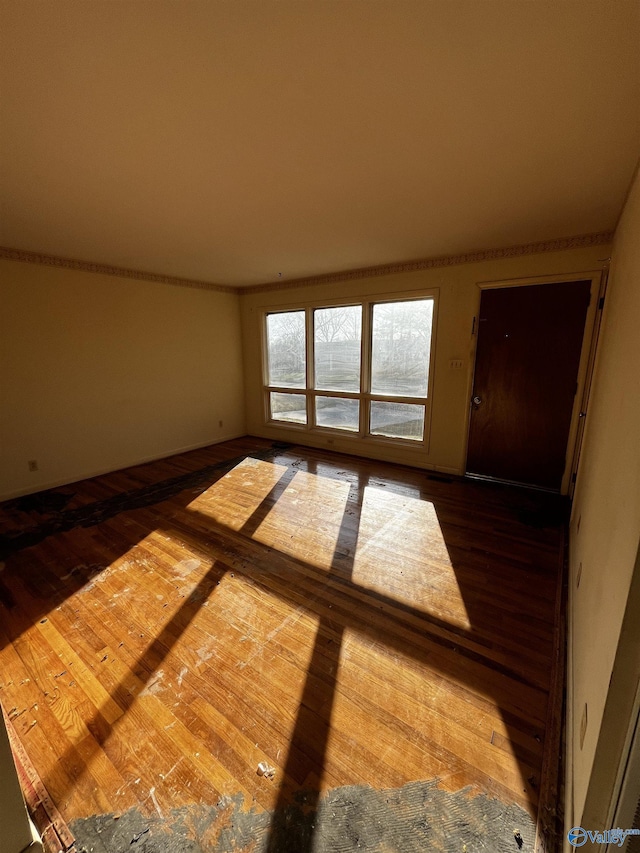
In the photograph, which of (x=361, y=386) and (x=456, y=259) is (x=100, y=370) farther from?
(x=456, y=259)

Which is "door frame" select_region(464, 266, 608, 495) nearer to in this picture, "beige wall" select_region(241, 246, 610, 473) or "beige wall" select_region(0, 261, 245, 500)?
"beige wall" select_region(241, 246, 610, 473)

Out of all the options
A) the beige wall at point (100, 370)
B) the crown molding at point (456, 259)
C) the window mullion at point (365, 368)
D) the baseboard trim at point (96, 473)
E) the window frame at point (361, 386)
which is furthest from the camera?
the window mullion at point (365, 368)

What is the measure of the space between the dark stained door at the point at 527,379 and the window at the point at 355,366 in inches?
27.4

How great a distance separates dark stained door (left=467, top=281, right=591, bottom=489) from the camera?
3.37m

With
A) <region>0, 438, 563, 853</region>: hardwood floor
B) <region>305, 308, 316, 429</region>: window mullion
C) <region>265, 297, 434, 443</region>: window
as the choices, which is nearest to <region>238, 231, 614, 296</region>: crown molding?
<region>265, 297, 434, 443</region>: window

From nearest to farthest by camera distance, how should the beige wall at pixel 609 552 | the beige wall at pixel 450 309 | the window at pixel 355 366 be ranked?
the beige wall at pixel 609 552 < the beige wall at pixel 450 309 < the window at pixel 355 366

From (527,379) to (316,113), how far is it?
3.19 m

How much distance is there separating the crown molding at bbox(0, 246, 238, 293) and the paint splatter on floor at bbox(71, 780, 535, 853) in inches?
174

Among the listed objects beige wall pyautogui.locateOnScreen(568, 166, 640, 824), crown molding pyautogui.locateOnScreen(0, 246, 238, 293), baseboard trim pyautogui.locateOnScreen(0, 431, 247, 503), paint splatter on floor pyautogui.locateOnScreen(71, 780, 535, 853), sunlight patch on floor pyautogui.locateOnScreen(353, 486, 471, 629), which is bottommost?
paint splatter on floor pyautogui.locateOnScreen(71, 780, 535, 853)

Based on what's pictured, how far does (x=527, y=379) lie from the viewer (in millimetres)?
3594

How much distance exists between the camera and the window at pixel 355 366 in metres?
4.36

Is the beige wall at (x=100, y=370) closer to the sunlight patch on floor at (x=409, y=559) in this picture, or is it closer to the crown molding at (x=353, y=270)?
the crown molding at (x=353, y=270)

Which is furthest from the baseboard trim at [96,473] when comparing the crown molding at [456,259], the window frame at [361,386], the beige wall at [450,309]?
the crown molding at [456,259]

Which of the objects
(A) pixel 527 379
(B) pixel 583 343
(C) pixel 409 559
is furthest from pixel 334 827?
(B) pixel 583 343
